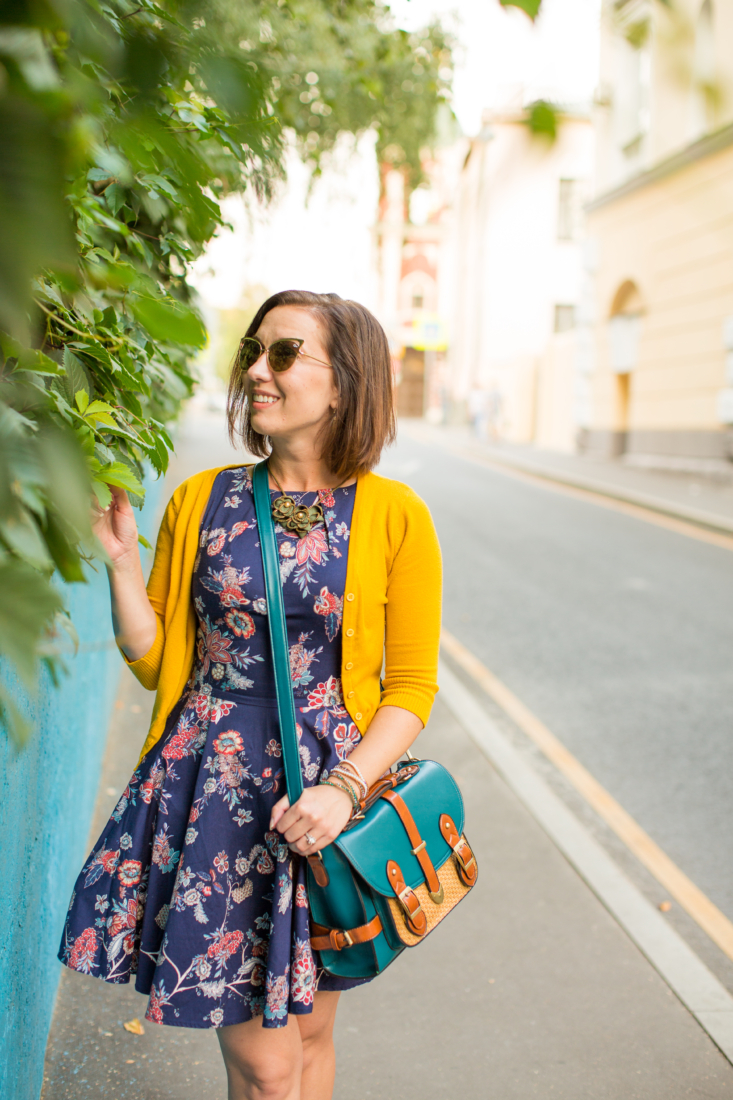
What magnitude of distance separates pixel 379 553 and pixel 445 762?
2957 mm

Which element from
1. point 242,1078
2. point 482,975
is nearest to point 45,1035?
point 242,1078

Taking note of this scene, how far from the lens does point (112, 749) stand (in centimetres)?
457

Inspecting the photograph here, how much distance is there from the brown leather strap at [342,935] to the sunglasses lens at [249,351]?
1.07 metres

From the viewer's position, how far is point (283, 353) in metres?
1.89

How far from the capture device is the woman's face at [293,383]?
6.25 ft

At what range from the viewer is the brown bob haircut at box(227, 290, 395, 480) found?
6.35ft

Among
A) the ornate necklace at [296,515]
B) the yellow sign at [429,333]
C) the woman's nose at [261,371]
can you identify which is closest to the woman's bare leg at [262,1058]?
the ornate necklace at [296,515]

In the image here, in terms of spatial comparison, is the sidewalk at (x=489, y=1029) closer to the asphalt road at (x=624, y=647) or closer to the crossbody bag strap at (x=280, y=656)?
the asphalt road at (x=624, y=647)

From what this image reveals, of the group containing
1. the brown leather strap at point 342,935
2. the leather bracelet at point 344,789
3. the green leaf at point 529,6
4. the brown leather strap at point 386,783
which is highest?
the green leaf at point 529,6

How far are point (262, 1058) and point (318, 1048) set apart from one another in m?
0.25

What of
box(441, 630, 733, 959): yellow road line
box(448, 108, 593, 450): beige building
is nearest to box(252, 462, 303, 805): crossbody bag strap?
box(441, 630, 733, 959): yellow road line

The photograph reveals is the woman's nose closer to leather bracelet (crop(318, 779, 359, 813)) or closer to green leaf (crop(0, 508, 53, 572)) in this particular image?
leather bracelet (crop(318, 779, 359, 813))

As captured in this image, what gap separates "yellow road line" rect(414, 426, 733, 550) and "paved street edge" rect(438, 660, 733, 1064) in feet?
23.7

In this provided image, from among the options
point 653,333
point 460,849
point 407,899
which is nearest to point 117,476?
point 407,899
